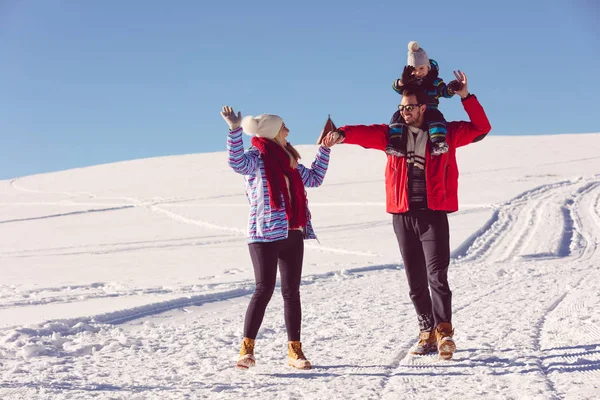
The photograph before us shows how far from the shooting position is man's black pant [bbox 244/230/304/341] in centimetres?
464

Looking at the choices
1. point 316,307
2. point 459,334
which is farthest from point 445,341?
point 316,307

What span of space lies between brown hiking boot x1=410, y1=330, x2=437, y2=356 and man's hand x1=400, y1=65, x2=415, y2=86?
1.77m

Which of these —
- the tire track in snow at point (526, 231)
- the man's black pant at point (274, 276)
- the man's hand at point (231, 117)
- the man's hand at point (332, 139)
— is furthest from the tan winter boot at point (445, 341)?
the tire track in snow at point (526, 231)

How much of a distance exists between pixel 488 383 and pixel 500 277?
5528mm

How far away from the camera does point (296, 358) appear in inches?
182

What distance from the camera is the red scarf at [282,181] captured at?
15.2ft

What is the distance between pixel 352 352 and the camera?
16.5 ft

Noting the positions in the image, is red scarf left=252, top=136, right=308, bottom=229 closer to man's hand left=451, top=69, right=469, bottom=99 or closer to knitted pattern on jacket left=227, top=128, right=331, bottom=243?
knitted pattern on jacket left=227, top=128, right=331, bottom=243

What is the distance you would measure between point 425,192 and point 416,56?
3.28ft

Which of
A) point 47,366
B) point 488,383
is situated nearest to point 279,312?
point 47,366

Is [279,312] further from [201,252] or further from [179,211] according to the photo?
[179,211]

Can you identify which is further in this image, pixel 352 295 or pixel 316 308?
pixel 352 295

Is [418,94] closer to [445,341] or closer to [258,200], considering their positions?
[258,200]

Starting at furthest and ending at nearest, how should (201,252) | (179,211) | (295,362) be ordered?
(179,211) < (201,252) < (295,362)
